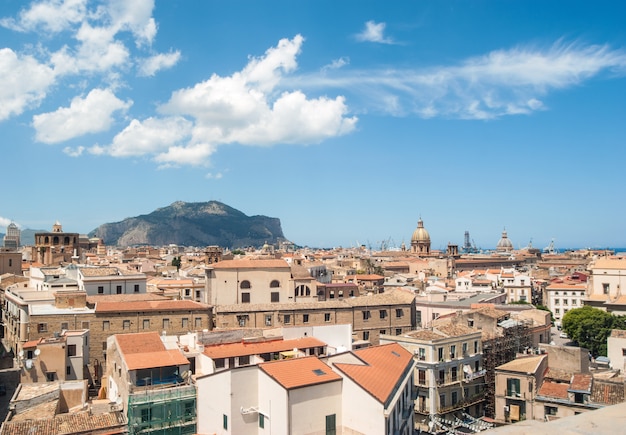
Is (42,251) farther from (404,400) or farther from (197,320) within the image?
(404,400)

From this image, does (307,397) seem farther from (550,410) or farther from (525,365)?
(525,365)

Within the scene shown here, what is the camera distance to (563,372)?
36406 mm

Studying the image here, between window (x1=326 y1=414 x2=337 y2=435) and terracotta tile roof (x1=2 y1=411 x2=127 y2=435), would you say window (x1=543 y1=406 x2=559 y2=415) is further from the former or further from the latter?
terracotta tile roof (x1=2 y1=411 x2=127 y2=435)

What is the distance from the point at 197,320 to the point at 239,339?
8824 millimetres

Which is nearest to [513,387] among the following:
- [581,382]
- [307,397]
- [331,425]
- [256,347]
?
[581,382]

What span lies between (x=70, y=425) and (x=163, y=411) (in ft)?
13.9

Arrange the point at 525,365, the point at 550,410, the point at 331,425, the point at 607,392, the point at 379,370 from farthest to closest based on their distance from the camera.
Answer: the point at 525,365, the point at 550,410, the point at 607,392, the point at 379,370, the point at 331,425

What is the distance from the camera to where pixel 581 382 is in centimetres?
3234

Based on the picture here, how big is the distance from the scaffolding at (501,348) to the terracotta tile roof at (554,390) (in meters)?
7.37

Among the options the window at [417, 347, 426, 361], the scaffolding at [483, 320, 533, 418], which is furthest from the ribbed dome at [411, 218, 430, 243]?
the window at [417, 347, 426, 361]

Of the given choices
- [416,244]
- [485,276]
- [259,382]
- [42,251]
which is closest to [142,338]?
[259,382]

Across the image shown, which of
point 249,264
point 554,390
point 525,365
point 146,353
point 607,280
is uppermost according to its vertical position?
point 249,264

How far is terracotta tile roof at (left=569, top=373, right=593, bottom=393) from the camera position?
31500 mm

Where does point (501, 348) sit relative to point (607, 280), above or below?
below
